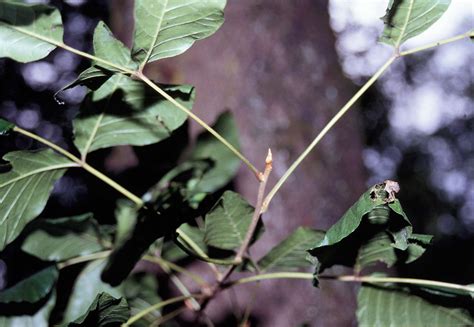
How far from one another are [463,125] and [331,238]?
48.4 feet

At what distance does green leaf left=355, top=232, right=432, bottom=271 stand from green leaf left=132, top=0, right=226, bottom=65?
0.43m

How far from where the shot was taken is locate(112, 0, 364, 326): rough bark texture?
1.27 metres

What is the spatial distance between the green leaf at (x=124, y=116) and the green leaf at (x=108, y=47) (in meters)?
0.12

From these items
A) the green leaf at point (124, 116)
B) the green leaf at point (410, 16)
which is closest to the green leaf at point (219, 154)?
the green leaf at point (124, 116)

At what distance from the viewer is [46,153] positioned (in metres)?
0.80

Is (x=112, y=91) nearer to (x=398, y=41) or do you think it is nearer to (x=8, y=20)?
(x=8, y=20)

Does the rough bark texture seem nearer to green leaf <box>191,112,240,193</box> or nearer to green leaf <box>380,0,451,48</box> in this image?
green leaf <box>191,112,240,193</box>

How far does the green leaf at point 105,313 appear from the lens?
2.00ft

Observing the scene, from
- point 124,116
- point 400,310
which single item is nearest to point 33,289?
point 124,116

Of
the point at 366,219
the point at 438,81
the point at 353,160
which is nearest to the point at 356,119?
the point at 353,160

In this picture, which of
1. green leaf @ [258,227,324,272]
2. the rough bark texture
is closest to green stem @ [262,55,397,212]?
green leaf @ [258,227,324,272]

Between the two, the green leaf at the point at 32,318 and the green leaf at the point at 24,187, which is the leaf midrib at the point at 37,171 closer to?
the green leaf at the point at 24,187

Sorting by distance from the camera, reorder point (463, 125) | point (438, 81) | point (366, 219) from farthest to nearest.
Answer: point (463, 125) < point (438, 81) < point (366, 219)

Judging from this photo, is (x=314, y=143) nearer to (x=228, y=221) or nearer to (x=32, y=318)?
(x=228, y=221)
